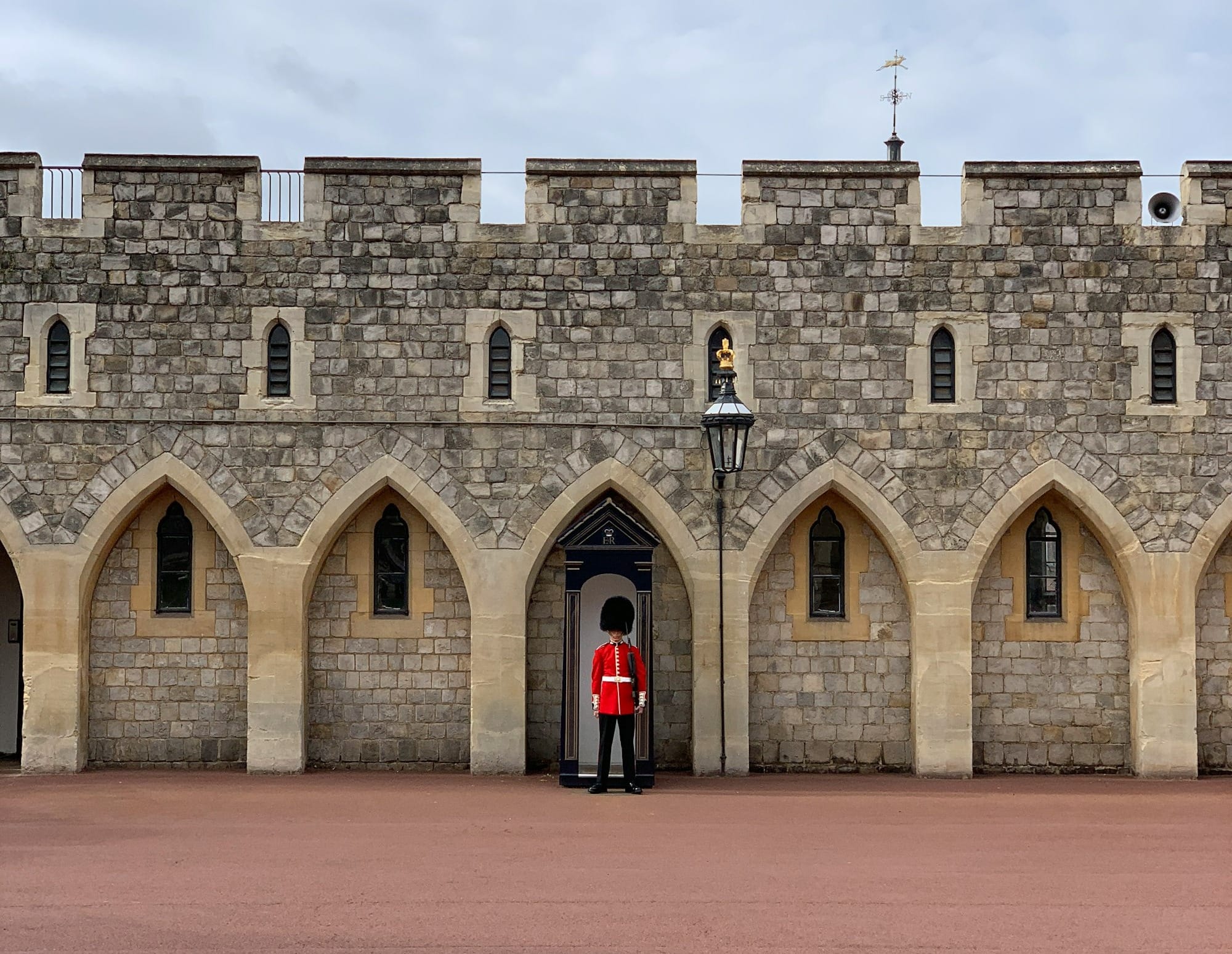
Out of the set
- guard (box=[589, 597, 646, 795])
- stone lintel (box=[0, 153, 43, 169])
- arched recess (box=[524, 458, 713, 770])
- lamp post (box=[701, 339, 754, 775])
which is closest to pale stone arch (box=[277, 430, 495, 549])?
arched recess (box=[524, 458, 713, 770])

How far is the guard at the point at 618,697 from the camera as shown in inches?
432

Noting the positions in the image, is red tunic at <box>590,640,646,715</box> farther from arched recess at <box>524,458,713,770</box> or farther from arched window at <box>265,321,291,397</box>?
arched window at <box>265,321,291,397</box>

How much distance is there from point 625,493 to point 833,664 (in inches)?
90.9

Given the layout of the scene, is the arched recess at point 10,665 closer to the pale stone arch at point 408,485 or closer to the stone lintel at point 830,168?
the pale stone arch at point 408,485

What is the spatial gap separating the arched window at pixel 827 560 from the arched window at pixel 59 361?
6407 millimetres

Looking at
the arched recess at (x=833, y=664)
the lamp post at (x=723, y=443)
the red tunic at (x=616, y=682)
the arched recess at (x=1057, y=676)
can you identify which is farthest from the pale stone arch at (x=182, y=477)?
the arched recess at (x=1057, y=676)

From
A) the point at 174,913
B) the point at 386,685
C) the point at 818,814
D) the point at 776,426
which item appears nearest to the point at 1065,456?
the point at 776,426

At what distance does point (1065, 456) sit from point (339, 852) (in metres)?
6.88

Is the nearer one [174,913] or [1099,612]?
[174,913]

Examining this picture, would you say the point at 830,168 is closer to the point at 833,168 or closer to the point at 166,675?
the point at 833,168

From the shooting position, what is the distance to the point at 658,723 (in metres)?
12.4

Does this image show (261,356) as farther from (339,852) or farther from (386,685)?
(339,852)

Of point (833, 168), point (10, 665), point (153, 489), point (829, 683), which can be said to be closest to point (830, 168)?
point (833, 168)

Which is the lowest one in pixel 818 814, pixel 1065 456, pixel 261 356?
pixel 818 814
